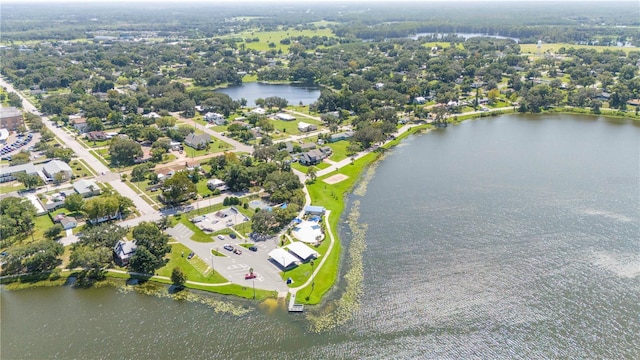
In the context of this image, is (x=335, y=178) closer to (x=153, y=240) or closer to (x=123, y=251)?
(x=153, y=240)

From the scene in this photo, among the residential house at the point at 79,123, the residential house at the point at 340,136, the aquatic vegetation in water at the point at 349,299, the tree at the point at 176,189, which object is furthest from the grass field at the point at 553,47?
the tree at the point at 176,189

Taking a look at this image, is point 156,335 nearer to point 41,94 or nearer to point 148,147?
point 148,147

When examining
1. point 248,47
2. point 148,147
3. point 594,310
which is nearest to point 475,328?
point 594,310

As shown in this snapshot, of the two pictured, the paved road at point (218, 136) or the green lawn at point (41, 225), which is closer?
the green lawn at point (41, 225)

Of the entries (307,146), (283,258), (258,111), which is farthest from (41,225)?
(258,111)

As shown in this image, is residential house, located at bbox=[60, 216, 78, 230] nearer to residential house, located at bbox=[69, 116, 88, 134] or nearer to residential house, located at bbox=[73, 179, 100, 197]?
residential house, located at bbox=[73, 179, 100, 197]

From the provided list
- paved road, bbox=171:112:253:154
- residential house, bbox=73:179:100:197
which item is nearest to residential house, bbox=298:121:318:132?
paved road, bbox=171:112:253:154

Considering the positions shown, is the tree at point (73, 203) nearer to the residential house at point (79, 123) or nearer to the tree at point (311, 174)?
the tree at point (311, 174)
